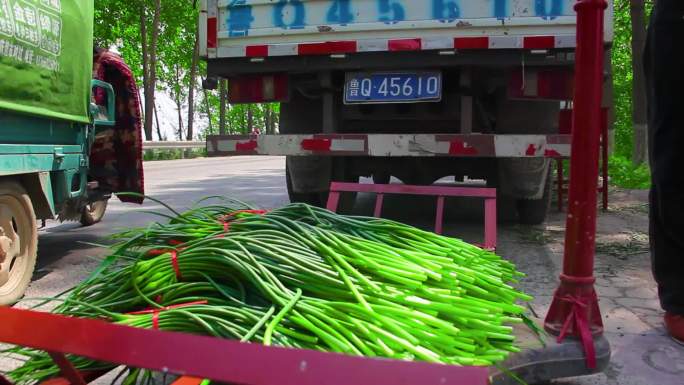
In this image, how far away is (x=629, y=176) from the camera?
9.27 metres

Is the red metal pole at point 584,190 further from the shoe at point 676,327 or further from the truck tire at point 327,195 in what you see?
the truck tire at point 327,195

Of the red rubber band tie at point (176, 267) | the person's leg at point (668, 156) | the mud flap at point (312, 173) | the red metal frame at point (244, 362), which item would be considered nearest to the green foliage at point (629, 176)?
the mud flap at point (312, 173)

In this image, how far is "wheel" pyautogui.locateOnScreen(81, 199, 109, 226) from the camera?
5.46m

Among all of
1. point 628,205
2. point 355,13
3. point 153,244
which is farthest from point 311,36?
point 628,205

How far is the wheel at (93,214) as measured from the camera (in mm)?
5460

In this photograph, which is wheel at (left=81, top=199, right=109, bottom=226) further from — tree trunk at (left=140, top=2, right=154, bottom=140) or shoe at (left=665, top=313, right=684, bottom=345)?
tree trunk at (left=140, top=2, right=154, bottom=140)

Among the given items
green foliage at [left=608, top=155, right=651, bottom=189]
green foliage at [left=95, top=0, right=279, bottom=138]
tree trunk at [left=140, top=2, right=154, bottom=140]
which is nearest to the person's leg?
green foliage at [left=608, top=155, right=651, bottom=189]

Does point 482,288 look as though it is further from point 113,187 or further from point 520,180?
point 113,187

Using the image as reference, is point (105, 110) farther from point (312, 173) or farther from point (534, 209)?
point (534, 209)

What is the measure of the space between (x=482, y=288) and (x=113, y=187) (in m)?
4.02

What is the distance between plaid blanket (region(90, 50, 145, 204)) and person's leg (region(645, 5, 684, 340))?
13.1 feet

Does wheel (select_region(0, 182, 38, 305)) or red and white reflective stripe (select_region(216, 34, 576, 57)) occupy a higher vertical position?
red and white reflective stripe (select_region(216, 34, 576, 57))

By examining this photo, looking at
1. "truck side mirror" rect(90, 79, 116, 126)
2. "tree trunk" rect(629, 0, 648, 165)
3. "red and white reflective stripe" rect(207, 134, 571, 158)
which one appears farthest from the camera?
"tree trunk" rect(629, 0, 648, 165)

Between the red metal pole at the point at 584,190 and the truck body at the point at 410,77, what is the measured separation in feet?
7.29
